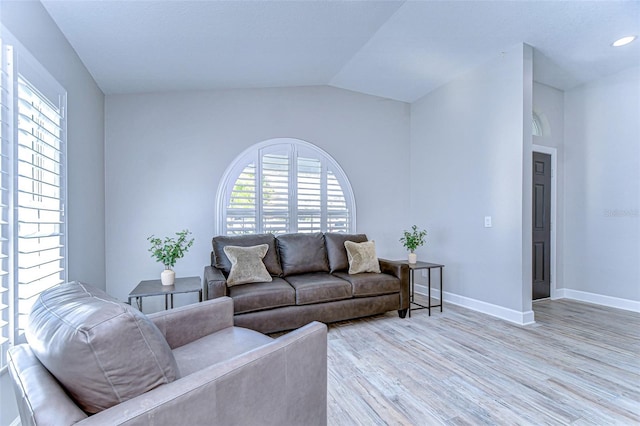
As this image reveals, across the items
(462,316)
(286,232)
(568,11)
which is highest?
(568,11)

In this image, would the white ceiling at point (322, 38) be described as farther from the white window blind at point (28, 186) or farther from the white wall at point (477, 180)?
the white window blind at point (28, 186)

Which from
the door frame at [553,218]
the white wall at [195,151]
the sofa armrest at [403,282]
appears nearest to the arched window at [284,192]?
the white wall at [195,151]

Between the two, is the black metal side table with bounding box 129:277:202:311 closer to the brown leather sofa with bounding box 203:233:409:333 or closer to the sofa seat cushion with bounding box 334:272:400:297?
the brown leather sofa with bounding box 203:233:409:333

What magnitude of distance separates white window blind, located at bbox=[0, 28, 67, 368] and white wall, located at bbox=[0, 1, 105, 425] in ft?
0.45

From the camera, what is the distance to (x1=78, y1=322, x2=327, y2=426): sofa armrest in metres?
0.89

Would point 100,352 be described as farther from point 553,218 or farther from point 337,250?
point 553,218

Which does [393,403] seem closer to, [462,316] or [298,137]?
[462,316]

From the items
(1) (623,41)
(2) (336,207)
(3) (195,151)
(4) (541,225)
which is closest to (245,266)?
(3) (195,151)

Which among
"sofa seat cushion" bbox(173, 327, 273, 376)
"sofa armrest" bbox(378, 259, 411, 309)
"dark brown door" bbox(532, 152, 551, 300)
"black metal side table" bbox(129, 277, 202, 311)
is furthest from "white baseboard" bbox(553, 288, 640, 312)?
"black metal side table" bbox(129, 277, 202, 311)

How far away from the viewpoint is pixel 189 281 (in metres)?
3.24

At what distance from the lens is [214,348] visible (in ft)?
5.49

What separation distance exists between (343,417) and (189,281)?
81.9 inches

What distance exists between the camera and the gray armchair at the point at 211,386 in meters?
0.86

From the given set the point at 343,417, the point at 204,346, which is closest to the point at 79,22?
the point at 204,346
